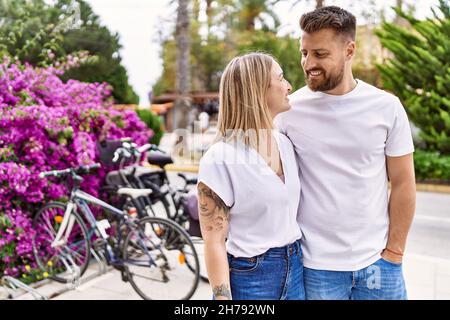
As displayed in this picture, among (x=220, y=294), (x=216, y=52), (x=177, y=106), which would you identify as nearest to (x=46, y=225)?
(x=220, y=294)

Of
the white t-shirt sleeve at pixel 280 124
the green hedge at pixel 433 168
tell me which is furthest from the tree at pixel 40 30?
the green hedge at pixel 433 168

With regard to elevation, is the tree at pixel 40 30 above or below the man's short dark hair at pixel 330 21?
above

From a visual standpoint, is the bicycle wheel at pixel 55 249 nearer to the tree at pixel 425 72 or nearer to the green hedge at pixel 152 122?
the tree at pixel 425 72

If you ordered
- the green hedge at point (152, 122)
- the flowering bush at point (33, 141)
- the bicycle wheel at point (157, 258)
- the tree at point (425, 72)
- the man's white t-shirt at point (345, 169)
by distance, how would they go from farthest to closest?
1. the green hedge at point (152, 122)
2. the tree at point (425, 72)
3. the flowering bush at point (33, 141)
4. the bicycle wheel at point (157, 258)
5. the man's white t-shirt at point (345, 169)

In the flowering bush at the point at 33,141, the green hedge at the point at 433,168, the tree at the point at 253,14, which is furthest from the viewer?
the tree at the point at 253,14

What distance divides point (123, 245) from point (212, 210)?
2291 millimetres

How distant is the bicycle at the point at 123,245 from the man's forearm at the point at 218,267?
1.90 m

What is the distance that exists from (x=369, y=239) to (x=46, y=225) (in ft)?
9.79

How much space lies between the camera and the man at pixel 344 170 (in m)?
1.64

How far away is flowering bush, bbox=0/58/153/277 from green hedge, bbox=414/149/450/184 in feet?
24.7

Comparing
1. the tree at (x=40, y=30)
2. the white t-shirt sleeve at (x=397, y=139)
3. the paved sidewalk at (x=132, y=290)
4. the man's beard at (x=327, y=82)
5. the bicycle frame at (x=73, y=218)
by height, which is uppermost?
the tree at (x=40, y=30)

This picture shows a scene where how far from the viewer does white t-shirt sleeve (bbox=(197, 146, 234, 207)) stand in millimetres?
1474

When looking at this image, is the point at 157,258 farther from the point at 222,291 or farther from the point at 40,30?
the point at 40,30

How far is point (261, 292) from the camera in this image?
5.09ft
